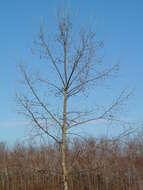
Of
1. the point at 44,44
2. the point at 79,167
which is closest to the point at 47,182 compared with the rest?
the point at 79,167

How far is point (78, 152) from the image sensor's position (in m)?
5.12

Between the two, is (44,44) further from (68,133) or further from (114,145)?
(114,145)

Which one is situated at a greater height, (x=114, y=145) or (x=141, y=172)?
(x=114, y=145)

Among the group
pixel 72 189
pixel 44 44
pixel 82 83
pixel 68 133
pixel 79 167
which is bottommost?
pixel 72 189

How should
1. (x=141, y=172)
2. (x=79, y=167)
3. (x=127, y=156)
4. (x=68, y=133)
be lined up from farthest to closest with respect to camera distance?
(x=127, y=156) < (x=141, y=172) < (x=79, y=167) < (x=68, y=133)

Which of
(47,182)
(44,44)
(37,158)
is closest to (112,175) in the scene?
(47,182)

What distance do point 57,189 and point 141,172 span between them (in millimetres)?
2939

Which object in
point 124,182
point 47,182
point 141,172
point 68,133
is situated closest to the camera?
point 68,133

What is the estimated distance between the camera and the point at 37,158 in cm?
997

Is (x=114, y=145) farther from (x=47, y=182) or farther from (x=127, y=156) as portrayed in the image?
(x=127, y=156)

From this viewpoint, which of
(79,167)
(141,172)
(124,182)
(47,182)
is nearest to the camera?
(79,167)

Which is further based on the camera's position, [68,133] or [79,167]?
[79,167]

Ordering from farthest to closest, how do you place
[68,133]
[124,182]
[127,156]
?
[127,156] → [124,182] → [68,133]

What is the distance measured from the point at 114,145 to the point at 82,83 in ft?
3.94
